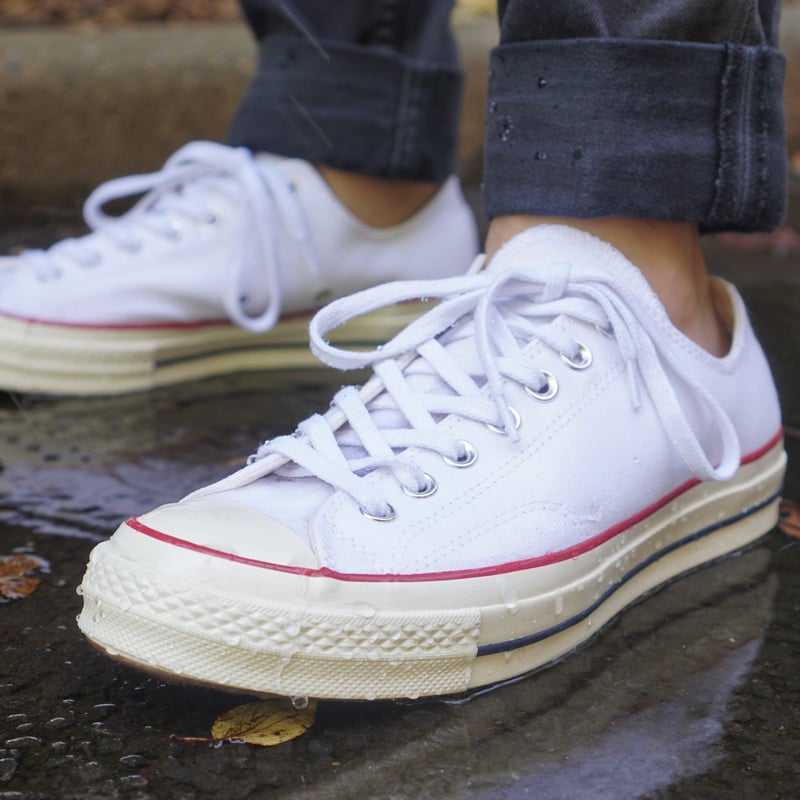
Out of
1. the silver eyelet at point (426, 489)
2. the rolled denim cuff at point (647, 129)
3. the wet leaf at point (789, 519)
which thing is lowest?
the wet leaf at point (789, 519)

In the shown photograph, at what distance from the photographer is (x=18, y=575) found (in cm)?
131

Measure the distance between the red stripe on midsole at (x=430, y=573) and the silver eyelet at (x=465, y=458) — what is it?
0.11 meters

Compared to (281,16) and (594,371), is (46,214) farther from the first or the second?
(594,371)

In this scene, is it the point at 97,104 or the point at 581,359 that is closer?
the point at 581,359

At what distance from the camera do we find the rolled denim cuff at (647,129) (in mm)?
1211

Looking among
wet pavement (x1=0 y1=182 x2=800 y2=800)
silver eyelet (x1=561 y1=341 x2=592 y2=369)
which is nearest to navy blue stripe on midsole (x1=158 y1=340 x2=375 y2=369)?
wet pavement (x1=0 y1=182 x2=800 y2=800)

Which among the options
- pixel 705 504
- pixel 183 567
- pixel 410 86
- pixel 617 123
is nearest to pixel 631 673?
pixel 705 504

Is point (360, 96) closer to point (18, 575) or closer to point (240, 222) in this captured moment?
point (240, 222)

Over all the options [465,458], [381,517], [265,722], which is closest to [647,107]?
[465,458]

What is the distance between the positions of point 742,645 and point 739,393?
306 mm

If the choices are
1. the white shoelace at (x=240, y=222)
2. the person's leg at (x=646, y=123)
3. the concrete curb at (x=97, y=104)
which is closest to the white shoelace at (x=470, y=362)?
the person's leg at (x=646, y=123)

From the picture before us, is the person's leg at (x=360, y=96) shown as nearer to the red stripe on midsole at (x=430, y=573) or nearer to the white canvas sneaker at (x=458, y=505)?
the white canvas sneaker at (x=458, y=505)

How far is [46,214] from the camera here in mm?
3109

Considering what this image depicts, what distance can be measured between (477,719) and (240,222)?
3.51ft
